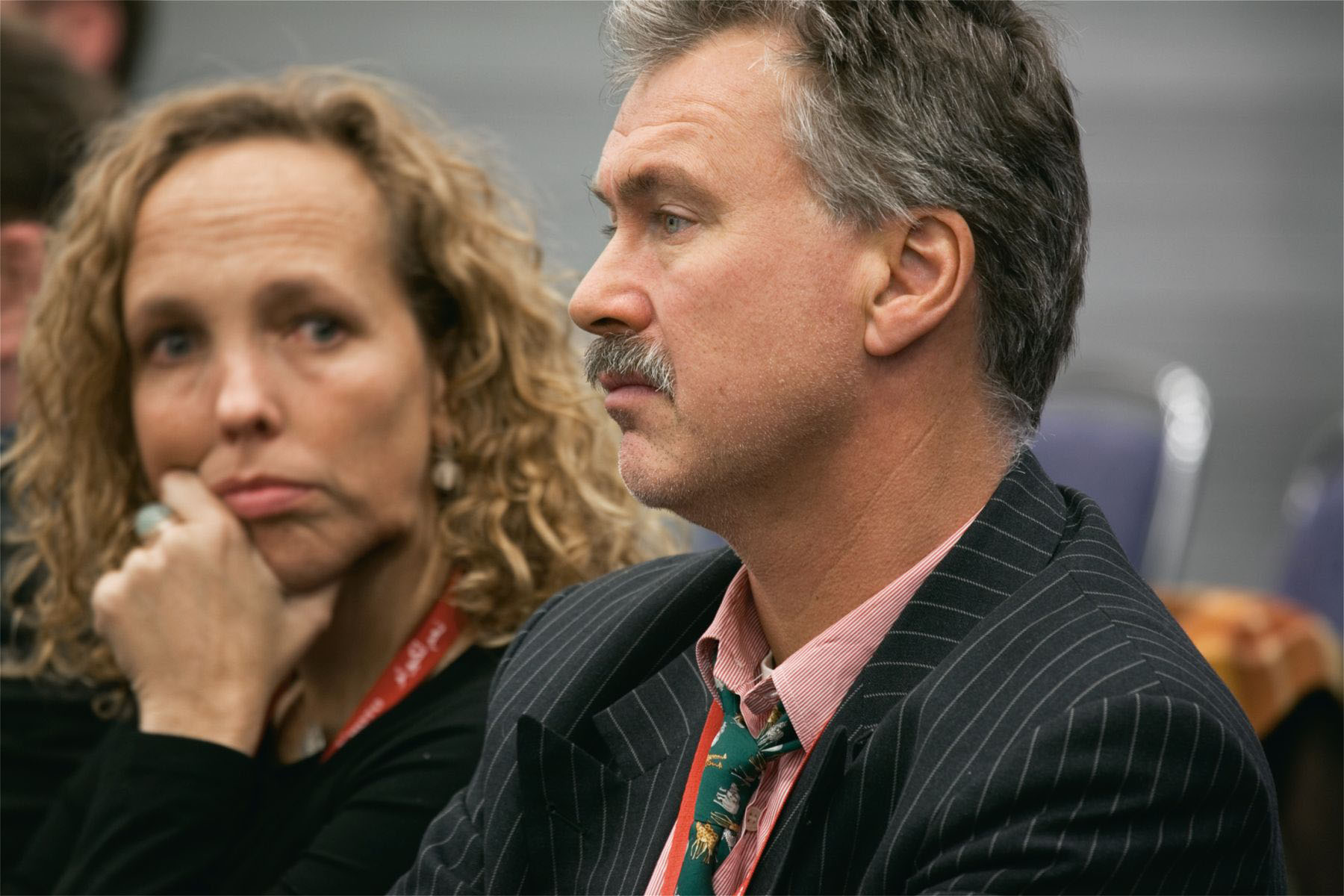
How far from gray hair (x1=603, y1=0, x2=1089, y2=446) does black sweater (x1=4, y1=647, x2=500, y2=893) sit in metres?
0.94

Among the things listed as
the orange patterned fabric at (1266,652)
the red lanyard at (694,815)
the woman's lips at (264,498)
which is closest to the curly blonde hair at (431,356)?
the woman's lips at (264,498)

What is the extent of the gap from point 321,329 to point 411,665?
526mm

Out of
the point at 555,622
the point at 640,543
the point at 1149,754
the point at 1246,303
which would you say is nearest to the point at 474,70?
the point at 1246,303

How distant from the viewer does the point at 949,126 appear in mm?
1623

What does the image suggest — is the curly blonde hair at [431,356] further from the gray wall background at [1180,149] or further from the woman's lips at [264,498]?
the gray wall background at [1180,149]

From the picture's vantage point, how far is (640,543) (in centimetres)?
276

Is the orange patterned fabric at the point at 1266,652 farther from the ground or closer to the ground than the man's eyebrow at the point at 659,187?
closer to the ground

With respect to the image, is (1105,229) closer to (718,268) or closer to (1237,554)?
(1237,554)

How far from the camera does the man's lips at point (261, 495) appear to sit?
7.54ft

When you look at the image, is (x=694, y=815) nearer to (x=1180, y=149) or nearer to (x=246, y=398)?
(x=246, y=398)

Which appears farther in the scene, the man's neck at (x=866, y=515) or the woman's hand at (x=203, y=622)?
the woman's hand at (x=203, y=622)

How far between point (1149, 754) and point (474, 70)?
6.25 m

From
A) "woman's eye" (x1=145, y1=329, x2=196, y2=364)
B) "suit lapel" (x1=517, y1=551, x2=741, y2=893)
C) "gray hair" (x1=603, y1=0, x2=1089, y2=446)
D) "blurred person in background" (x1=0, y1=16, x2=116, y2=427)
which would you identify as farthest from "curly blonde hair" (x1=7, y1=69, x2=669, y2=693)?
"gray hair" (x1=603, y1=0, x2=1089, y2=446)

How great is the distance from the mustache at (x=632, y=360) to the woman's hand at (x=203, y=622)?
0.86m
